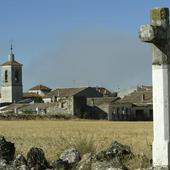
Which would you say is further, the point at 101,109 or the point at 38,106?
the point at 38,106

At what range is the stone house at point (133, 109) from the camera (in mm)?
129375

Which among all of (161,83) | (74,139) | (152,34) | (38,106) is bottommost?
(74,139)

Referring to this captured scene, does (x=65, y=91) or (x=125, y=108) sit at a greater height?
(x=65, y=91)

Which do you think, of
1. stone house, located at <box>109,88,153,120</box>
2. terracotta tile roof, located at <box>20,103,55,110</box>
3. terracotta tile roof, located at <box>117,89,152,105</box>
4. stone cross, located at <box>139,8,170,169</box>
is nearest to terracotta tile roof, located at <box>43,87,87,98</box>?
terracotta tile roof, located at <box>20,103,55,110</box>

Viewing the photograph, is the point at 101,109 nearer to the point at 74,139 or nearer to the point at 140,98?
the point at 140,98

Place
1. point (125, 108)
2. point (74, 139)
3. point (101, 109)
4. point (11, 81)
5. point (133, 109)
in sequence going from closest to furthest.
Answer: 1. point (74, 139)
2. point (125, 108)
3. point (101, 109)
4. point (133, 109)
5. point (11, 81)

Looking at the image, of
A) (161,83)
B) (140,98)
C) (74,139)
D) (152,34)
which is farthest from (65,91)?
(152,34)

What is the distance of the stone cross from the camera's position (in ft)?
38.9

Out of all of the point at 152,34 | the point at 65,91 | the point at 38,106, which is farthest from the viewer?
the point at 65,91

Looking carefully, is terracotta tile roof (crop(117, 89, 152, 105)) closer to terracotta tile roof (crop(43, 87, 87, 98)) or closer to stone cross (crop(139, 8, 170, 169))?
terracotta tile roof (crop(43, 87, 87, 98))

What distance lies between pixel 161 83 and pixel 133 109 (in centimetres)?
12127

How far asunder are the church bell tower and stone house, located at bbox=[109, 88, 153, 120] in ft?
167

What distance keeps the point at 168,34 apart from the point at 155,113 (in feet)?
5.07

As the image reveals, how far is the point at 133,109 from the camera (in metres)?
133
